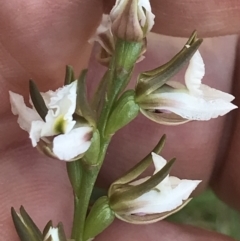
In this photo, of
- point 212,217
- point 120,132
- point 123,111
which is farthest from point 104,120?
point 212,217

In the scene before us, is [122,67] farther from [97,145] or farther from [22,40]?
[22,40]

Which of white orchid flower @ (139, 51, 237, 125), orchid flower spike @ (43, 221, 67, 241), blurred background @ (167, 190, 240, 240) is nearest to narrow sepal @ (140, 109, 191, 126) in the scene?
white orchid flower @ (139, 51, 237, 125)

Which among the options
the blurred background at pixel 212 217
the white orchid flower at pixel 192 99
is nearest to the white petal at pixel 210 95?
the white orchid flower at pixel 192 99

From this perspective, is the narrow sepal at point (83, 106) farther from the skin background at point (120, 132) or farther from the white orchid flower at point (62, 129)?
the skin background at point (120, 132)

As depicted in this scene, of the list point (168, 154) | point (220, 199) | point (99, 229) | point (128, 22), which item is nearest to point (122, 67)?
point (128, 22)

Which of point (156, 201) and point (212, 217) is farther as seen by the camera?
point (212, 217)

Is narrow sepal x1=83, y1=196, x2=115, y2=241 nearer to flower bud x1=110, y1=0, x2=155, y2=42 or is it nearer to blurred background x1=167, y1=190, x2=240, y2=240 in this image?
flower bud x1=110, y1=0, x2=155, y2=42

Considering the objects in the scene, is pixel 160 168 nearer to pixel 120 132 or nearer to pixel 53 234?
pixel 53 234
